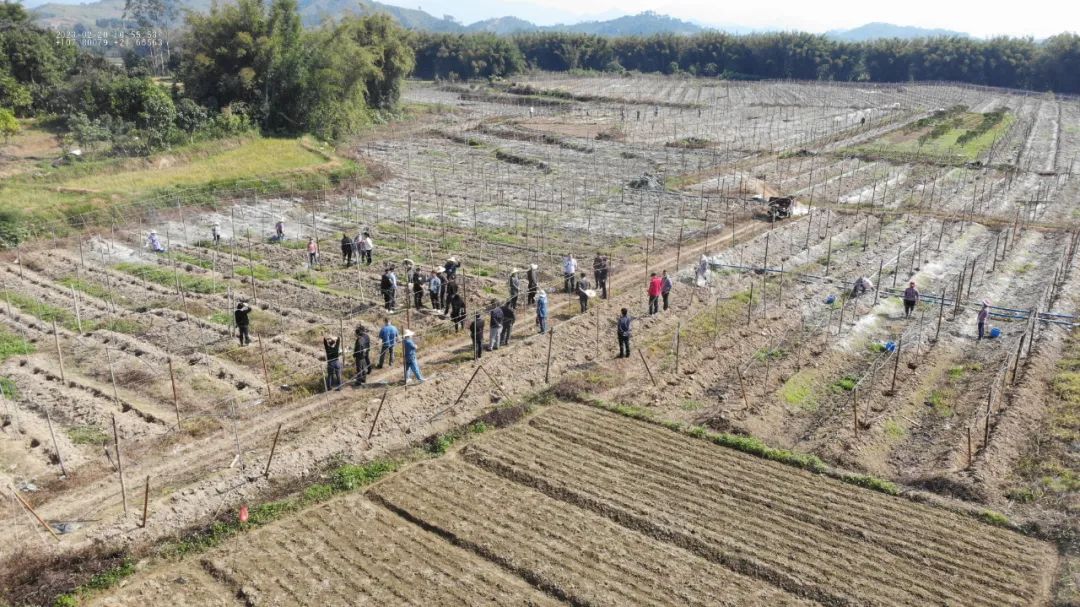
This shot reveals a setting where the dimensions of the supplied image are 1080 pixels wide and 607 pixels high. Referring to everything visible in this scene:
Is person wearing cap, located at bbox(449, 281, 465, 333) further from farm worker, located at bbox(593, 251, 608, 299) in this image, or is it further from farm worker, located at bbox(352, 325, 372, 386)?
farm worker, located at bbox(593, 251, 608, 299)

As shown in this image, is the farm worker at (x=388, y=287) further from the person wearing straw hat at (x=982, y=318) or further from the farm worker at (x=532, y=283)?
the person wearing straw hat at (x=982, y=318)

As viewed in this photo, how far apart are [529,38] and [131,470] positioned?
9678 cm

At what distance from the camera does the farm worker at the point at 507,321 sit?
15.3 m

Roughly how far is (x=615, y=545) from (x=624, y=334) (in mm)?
6214

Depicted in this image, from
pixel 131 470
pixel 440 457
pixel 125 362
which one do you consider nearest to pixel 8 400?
pixel 125 362

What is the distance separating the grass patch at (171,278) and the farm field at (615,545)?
33.8ft

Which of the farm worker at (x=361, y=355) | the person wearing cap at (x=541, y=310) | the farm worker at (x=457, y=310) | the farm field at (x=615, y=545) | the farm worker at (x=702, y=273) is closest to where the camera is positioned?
the farm field at (x=615, y=545)

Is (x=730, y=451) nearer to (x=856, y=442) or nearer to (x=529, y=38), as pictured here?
(x=856, y=442)

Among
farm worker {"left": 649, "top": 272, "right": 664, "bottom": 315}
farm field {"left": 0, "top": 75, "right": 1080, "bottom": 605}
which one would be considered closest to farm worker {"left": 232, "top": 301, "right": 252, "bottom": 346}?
farm field {"left": 0, "top": 75, "right": 1080, "bottom": 605}

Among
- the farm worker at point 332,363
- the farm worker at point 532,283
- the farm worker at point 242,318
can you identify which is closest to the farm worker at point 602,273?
the farm worker at point 532,283

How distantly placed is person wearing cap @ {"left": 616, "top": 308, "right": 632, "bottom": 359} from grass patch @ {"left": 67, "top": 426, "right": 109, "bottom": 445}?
903 centimetres

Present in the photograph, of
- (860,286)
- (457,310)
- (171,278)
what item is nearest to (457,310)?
(457,310)

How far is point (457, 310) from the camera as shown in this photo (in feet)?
54.4

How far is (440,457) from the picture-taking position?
11.7 m
